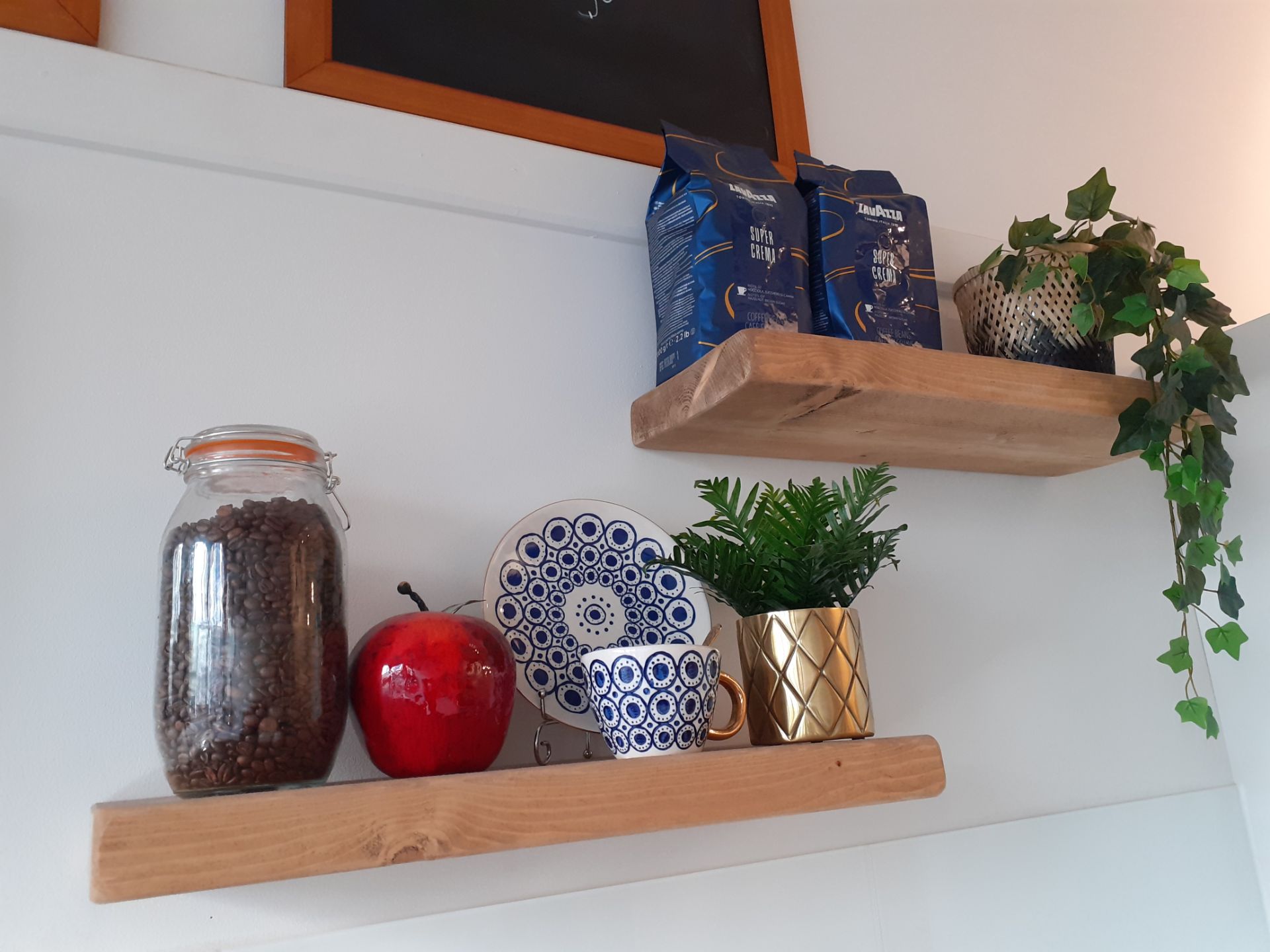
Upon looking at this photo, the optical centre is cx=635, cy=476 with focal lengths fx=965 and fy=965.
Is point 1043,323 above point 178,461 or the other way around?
above

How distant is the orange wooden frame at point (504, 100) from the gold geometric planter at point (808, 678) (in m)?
0.54

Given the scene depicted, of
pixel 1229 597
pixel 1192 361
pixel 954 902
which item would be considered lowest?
pixel 954 902

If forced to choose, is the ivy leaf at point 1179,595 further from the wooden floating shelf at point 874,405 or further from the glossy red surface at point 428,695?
the glossy red surface at point 428,695

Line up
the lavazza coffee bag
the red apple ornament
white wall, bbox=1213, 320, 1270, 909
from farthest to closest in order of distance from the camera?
white wall, bbox=1213, 320, 1270, 909 < the lavazza coffee bag < the red apple ornament

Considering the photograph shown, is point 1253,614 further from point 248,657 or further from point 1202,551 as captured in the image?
point 248,657

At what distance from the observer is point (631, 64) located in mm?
1079

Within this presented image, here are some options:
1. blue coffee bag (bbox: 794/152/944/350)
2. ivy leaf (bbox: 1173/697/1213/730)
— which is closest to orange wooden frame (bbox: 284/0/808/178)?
blue coffee bag (bbox: 794/152/944/350)

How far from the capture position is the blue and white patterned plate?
82cm

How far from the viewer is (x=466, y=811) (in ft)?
2.02

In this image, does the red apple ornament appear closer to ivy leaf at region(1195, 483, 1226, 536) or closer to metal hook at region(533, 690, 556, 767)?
metal hook at region(533, 690, 556, 767)

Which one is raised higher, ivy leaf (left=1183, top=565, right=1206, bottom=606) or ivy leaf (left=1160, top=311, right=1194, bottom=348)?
ivy leaf (left=1160, top=311, right=1194, bottom=348)

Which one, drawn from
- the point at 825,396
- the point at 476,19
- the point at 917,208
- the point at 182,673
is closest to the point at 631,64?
the point at 476,19

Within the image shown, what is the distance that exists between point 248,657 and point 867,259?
69 cm

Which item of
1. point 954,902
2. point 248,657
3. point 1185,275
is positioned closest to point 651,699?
point 248,657
